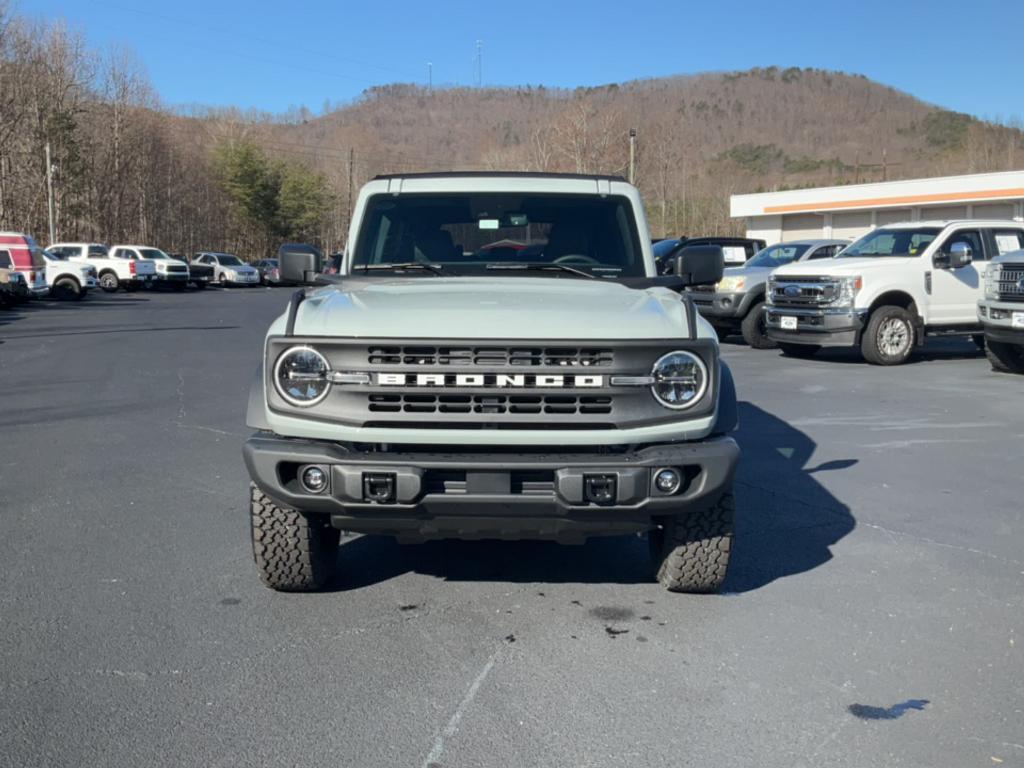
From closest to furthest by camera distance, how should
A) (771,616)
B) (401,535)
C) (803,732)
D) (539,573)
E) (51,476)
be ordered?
(803,732) → (401,535) → (771,616) → (539,573) → (51,476)

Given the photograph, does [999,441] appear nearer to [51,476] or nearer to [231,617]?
[231,617]

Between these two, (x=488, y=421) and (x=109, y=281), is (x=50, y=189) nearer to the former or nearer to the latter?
(x=109, y=281)

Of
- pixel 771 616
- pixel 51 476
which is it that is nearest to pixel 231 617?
pixel 771 616

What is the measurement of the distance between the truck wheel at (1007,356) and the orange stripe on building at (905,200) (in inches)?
1075

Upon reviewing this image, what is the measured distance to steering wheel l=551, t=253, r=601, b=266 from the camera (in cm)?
520

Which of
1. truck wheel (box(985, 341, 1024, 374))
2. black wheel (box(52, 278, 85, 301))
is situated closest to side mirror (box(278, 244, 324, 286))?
truck wheel (box(985, 341, 1024, 374))

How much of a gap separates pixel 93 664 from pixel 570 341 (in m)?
2.17

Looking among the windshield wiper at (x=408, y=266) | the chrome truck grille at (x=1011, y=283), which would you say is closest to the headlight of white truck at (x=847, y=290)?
the chrome truck grille at (x=1011, y=283)

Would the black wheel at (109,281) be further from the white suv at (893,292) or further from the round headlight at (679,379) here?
the round headlight at (679,379)

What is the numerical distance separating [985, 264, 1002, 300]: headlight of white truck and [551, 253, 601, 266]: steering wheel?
8457 millimetres

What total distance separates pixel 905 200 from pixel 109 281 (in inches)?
1291

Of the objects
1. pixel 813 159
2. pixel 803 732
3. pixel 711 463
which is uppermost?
pixel 813 159

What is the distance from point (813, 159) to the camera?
401ft

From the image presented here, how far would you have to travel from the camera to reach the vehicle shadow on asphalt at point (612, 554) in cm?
470
